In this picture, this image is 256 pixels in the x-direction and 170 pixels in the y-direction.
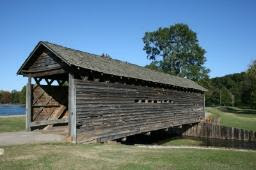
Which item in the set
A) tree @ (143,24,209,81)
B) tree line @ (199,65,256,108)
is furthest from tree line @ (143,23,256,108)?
tree line @ (199,65,256,108)

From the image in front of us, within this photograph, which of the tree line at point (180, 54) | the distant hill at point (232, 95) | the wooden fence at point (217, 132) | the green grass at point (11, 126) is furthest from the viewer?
the distant hill at point (232, 95)

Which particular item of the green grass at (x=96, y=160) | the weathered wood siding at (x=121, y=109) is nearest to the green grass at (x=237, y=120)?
the weathered wood siding at (x=121, y=109)

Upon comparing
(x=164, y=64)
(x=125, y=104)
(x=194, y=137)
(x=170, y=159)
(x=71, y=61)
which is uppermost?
(x=164, y=64)

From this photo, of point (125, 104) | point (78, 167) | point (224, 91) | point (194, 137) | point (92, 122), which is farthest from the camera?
point (224, 91)

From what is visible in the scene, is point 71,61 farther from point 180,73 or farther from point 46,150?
point 180,73

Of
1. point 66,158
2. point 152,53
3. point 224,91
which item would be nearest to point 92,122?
point 66,158

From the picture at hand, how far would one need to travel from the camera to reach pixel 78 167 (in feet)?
30.0

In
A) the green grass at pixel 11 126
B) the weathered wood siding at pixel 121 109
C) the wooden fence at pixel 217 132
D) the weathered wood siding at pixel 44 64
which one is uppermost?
the weathered wood siding at pixel 44 64

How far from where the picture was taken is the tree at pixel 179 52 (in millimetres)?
55250

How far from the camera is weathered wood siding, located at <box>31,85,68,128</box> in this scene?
688 inches

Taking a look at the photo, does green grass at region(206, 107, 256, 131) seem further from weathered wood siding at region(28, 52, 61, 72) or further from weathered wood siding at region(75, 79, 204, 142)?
weathered wood siding at region(28, 52, 61, 72)

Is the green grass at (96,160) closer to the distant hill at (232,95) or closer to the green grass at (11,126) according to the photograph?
the green grass at (11,126)

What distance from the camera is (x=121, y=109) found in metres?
18.0

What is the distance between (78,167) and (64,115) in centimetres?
1047
